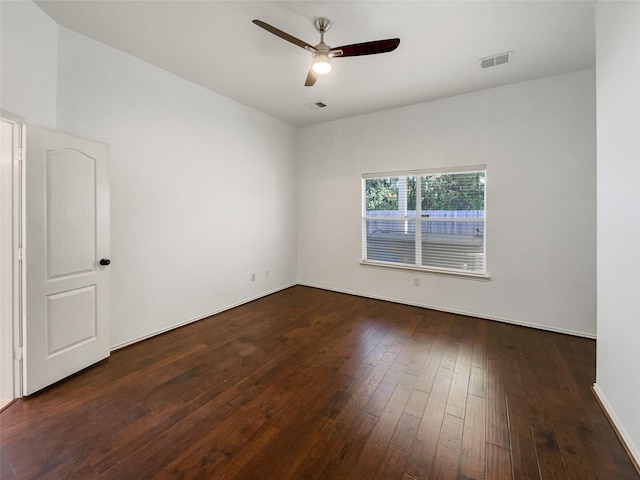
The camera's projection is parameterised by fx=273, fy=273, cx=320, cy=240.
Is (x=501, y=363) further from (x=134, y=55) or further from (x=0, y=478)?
(x=134, y=55)

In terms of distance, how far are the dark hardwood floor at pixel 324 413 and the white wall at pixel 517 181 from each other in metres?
0.58

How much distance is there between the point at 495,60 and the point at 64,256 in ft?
15.2

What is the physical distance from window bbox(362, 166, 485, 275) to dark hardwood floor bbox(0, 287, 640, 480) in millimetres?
1273

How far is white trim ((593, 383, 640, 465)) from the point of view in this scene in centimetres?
156

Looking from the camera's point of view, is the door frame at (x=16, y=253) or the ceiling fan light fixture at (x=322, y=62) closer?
the door frame at (x=16, y=253)

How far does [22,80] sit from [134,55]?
113cm

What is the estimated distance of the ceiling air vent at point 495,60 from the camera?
286 cm

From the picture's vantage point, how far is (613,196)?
1.85 metres

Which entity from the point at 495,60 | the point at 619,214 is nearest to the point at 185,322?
the point at 619,214

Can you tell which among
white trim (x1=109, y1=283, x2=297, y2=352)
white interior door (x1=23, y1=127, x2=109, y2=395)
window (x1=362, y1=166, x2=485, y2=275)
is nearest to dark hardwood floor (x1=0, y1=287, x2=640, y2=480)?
white trim (x1=109, y1=283, x2=297, y2=352)

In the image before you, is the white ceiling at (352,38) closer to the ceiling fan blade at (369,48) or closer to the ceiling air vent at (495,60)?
the ceiling air vent at (495,60)

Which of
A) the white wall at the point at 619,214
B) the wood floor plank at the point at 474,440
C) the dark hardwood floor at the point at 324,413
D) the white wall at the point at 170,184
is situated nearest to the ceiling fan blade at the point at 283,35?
the white wall at the point at 170,184

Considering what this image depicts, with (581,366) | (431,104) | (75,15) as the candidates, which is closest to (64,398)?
(75,15)

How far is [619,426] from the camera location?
1.75 m
